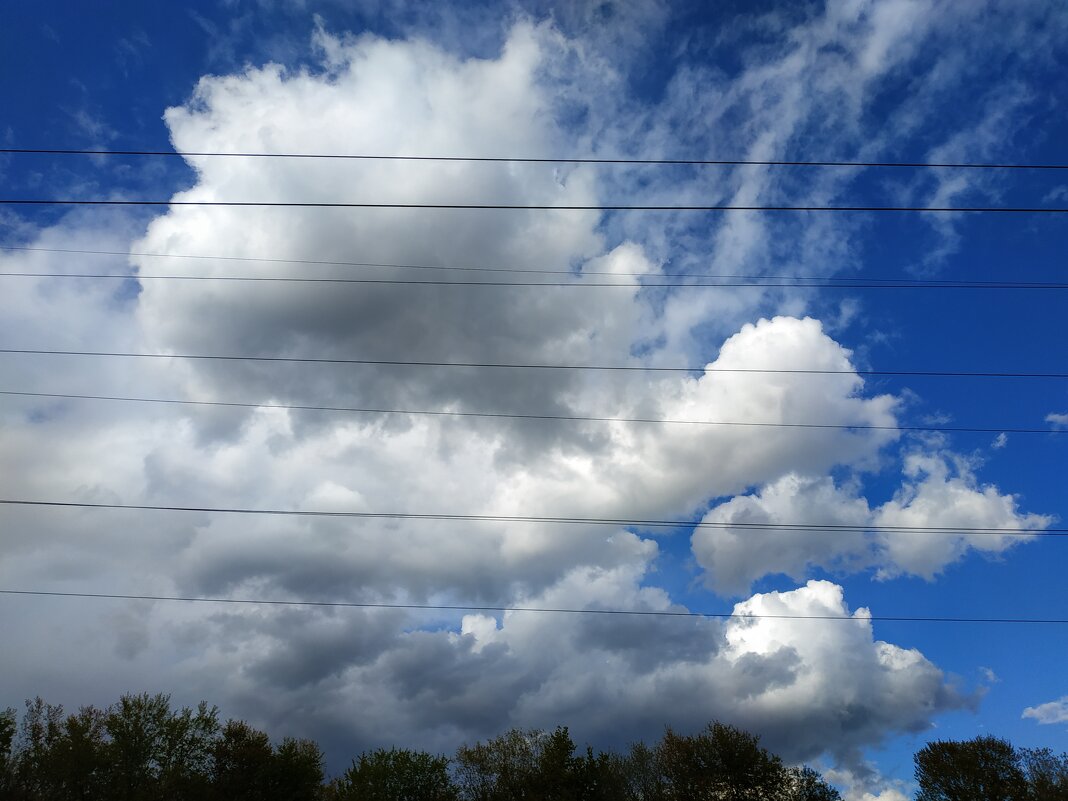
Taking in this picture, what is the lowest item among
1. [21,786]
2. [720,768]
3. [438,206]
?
[21,786]

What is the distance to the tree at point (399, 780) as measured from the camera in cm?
9000

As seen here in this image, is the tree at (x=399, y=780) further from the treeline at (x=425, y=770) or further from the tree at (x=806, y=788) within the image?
the tree at (x=806, y=788)

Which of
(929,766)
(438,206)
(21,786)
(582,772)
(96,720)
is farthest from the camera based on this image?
(929,766)

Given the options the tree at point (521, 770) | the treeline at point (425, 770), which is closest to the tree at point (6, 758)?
the treeline at point (425, 770)

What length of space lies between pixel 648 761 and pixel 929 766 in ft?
116

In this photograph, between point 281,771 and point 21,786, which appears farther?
point 281,771

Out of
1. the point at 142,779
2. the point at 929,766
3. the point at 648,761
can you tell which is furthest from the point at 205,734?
the point at 929,766

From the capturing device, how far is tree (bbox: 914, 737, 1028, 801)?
3460 inches

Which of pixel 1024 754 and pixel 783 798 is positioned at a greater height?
pixel 1024 754

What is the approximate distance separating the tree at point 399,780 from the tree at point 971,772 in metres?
60.1

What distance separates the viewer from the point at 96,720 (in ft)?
268

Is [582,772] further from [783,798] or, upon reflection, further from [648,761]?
[783,798]

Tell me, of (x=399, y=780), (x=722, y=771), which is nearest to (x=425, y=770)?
(x=399, y=780)

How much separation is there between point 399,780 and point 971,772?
70.0 meters
